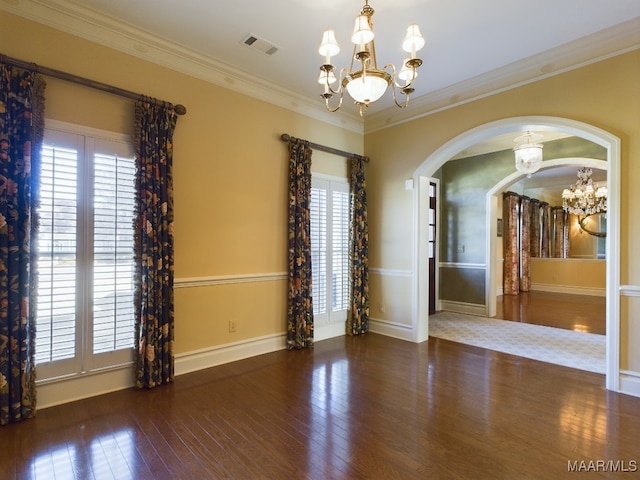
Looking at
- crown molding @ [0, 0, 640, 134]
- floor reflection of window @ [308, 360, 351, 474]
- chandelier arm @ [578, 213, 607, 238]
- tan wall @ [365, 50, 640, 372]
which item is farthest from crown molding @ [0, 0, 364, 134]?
chandelier arm @ [578, 213, 607, 238]

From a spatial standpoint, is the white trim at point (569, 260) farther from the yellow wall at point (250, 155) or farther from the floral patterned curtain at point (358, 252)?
the yellow wall at point (250, 155)

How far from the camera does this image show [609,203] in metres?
3.14

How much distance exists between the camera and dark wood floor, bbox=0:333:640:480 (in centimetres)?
200

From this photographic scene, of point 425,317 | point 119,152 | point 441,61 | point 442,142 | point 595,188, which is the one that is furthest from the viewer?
point 595,188

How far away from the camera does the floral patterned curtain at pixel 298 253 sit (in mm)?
4195

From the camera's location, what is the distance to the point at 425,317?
4742 millimetres

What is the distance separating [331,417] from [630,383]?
2.75 m

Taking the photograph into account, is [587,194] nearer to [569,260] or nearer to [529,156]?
[569,260]

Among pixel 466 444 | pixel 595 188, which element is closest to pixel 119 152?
pixel 466 444

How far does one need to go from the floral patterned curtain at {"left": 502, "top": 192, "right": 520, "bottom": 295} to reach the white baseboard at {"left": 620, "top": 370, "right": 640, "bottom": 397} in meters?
6.29

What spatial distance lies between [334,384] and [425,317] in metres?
2.09

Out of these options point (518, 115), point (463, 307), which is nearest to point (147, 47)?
point (518, 115)

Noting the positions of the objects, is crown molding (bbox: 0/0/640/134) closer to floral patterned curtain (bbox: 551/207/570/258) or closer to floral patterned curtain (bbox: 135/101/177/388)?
floral patterned curtain (bbox: 135/101/177/388)

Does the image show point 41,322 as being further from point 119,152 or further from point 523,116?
point 523,116
